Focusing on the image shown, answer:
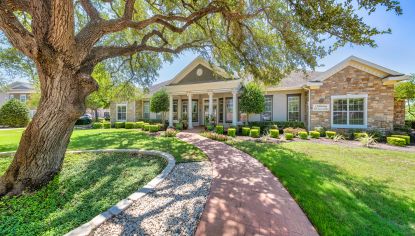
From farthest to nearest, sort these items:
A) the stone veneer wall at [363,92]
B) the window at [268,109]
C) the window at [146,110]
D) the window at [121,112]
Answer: the window at [121,112] < the window at [146,110] < the window at [268,109] < the stone veneer wall at [363,92]

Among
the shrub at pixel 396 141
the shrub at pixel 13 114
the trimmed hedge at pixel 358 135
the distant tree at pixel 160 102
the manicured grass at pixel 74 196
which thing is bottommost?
the manicured grass at pixel 74 196

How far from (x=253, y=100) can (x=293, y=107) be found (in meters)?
3.78

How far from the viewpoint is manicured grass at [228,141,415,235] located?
3348 mm

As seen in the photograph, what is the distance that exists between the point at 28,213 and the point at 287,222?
4.68m

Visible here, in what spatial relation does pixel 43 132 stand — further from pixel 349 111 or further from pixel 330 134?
pixel 349 111

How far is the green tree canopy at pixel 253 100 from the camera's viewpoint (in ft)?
49.3

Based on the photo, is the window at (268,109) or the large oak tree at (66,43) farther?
the window at (268,109)

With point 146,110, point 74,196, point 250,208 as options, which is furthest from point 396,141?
point 146,110

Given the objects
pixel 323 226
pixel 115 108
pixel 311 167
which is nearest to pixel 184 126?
pixel 115 108

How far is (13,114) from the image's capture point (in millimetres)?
22406

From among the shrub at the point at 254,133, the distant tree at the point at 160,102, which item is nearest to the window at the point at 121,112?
the distant tree at the point at 160,102

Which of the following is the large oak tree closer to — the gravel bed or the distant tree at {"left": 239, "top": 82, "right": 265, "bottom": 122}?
the gravel bed

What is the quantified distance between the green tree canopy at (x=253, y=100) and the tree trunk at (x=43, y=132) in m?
12.0

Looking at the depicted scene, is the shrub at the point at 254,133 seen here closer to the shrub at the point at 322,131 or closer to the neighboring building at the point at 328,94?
the neighboring building at the point at 328,94
